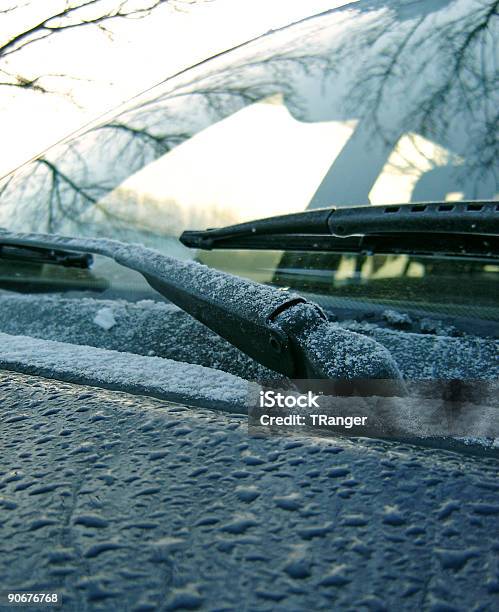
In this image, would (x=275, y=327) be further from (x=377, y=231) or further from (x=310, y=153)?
(x=310, y=153)

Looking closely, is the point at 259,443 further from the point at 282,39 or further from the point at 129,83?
the point at 129,83

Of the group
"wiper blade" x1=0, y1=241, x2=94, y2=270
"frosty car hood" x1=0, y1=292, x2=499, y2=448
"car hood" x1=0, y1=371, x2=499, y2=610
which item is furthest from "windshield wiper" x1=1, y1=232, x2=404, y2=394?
"wiper blade" x1=0, y1=241, x2=94, y2=270

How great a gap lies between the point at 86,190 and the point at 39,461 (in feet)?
3.85

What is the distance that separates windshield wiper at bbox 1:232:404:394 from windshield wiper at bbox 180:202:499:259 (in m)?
0.22

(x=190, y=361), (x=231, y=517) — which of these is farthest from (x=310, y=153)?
(x=231, y=517)

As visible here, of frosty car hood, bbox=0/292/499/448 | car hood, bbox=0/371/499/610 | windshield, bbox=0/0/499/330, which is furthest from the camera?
windshield, bbox=0/0/499/330

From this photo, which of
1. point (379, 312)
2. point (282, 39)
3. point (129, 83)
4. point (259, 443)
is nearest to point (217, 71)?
point (282, 39)

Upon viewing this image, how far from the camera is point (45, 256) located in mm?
1687

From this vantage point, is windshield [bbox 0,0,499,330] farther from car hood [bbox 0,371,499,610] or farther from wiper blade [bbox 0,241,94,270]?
car hood [bbox 0,371,499,610]

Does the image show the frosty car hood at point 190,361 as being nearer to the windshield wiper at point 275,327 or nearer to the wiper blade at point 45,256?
the windshield wiper at point 275,327

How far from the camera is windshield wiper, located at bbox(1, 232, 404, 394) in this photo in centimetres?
94

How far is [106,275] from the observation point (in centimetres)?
157

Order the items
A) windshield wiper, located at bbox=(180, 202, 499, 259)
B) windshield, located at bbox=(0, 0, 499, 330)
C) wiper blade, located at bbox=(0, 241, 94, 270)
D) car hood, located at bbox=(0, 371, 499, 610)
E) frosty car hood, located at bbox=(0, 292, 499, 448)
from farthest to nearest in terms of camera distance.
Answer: wiper blade, located at bbox=(0, 241, 94, 270) → windshield, located at bbox=(0, 0, 499, 330) → windshield wiper, located at bbox=(180, 202, 499, 259) → frosty car hood, located at bbox=(0, 292, 499, 448) → car hood, located at bbox=(0, 371, 499, 610)

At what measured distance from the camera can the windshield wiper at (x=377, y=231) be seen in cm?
126
